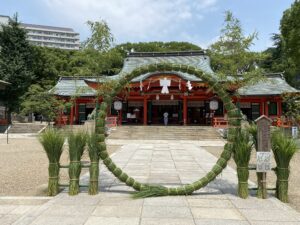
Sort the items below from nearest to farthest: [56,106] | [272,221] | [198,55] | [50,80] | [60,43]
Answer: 1. [272,221]
2. [56,106]
3. [198,55]
4. [50,80]
5. [60,43]

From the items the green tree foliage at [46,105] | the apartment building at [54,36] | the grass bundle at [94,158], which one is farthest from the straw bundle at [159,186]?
the apartment building at [54,36]

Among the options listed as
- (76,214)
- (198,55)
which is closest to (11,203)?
(76,214)

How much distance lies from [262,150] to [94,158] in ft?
10.7

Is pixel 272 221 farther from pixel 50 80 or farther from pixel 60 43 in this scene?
pixel 60 43

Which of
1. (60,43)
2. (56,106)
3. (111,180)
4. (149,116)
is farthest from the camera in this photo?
(60,43)

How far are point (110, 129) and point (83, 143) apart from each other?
60.4ft

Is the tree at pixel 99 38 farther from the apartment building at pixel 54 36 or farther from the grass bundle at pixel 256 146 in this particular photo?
the apartment building at pixel 54 36

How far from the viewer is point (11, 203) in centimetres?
575

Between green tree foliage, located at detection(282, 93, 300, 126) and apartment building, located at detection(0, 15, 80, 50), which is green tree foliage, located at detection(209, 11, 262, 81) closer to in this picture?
green tree foliage, located at detection(282, 93, 300, 126)

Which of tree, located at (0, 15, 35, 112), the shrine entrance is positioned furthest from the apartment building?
the shrine entrance

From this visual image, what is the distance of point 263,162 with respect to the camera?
593 centimetres

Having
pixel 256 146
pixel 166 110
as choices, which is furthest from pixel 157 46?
pixel 256 146

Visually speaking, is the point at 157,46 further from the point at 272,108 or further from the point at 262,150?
the point at 262,150

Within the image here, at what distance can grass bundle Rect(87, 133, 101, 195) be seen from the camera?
619 cm
